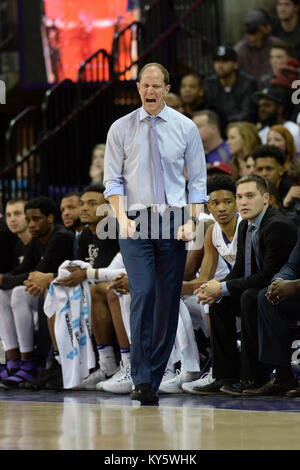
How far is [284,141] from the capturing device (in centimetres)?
821

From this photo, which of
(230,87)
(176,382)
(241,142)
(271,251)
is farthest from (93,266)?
(230,87)

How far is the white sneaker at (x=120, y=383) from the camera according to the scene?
6.61m

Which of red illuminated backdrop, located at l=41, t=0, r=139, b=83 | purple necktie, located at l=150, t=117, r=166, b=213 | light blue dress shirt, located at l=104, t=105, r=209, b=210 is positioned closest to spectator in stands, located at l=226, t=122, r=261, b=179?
light blue dress shirt, located at l=104, t=105, r=209, b=210

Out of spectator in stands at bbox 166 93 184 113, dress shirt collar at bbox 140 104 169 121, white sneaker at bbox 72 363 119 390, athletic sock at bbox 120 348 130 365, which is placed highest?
spectator in stands at bbox 166 93 184 113

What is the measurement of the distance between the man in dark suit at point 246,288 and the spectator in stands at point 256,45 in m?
4.88

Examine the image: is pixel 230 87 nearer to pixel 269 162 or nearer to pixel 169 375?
pixel 269 162

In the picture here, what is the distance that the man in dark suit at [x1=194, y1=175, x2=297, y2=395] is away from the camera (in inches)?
241

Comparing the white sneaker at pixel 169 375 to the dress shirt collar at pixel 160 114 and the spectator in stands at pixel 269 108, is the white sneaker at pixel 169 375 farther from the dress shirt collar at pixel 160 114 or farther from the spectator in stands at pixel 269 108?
the spectator in stands at pixel 269 108

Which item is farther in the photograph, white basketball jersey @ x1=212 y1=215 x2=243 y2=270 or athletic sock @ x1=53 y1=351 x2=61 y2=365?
athletic sock @ x1=53 y1=351 x2=61 y2=365

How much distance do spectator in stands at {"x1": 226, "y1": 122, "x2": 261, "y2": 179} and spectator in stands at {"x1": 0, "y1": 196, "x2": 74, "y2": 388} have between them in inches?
70.6

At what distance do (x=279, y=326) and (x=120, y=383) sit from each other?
1.24m

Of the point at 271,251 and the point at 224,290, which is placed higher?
the point at 271,251

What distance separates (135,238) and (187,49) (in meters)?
6.63

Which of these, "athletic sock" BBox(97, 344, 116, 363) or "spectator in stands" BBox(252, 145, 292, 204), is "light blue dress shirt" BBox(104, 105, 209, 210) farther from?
"spectator in stands" BBox(252, 145, 292, 204)
